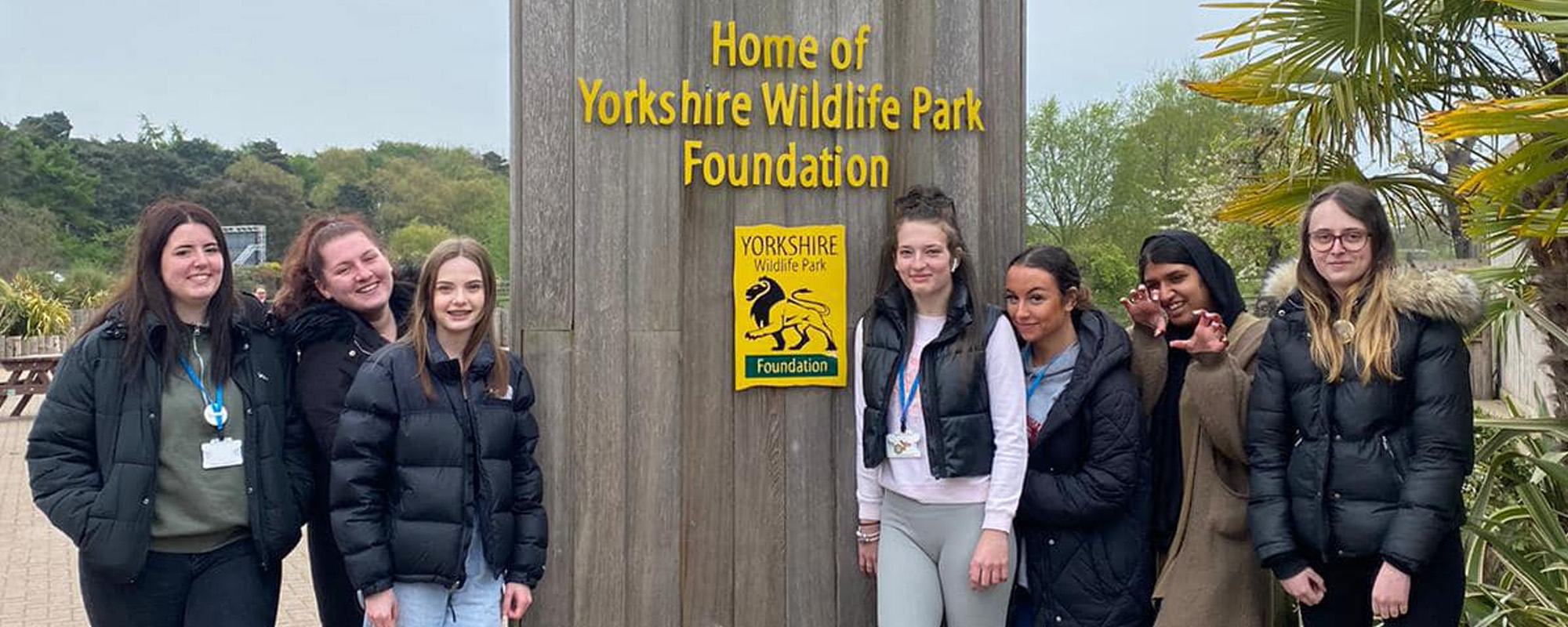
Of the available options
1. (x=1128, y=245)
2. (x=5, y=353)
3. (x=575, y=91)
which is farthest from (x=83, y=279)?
(x=575, y=91)

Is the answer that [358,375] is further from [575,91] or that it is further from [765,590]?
[765,590]

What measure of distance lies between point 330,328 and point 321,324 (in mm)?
28

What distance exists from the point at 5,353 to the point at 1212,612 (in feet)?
82.7

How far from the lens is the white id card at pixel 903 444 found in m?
3.53

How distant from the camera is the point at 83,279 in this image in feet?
105

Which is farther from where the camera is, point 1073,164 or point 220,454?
point 1073,164

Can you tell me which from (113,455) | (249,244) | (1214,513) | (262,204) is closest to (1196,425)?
(1214,513)

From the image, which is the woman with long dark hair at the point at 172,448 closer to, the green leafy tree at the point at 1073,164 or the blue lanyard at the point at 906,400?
the blue lanyard at the point at 906,400

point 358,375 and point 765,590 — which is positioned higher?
point 358,375

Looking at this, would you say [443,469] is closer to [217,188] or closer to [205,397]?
[205,397]

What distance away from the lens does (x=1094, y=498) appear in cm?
340

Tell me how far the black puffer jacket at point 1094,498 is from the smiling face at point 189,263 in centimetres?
236

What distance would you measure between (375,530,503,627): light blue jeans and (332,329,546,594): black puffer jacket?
5 cm

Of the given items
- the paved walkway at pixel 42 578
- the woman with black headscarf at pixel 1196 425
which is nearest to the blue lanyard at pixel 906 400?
the woman with black headscarf at pixel 1196 425
